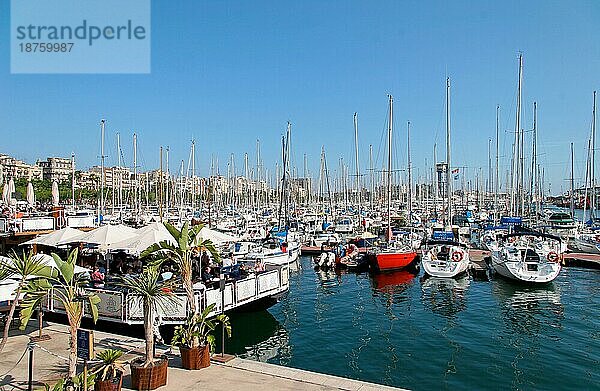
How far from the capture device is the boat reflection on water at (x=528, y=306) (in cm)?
2164

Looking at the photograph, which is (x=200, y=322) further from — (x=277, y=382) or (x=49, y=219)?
(x=49, y=219)

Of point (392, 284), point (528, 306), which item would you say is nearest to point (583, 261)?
point (528, 306)

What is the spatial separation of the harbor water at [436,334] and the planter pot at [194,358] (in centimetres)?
486

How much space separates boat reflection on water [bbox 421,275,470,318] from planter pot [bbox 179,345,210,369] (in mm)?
14645

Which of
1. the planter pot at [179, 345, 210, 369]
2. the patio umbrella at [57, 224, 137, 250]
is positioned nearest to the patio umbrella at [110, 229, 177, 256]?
the patio umbrella at [57, 224, 137, 250]

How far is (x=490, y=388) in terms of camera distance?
13.9 metres

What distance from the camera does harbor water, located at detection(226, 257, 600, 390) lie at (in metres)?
15.2

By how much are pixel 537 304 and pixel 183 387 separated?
2144 centimetres

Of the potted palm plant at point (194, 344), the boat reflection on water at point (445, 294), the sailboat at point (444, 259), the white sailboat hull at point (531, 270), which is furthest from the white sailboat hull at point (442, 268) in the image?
the potted palm plant at point (194, 344)

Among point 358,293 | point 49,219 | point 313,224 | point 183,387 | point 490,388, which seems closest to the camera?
point 183,387

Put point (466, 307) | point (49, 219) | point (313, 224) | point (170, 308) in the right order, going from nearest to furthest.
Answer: point (170, 308) < point (466, 307) < point (49, 219) < point (313, 224)

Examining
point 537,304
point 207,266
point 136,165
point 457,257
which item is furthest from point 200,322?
point 136,165

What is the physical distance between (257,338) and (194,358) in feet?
24.5

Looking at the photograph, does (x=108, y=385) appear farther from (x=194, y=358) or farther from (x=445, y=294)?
(x=445, y=294)
